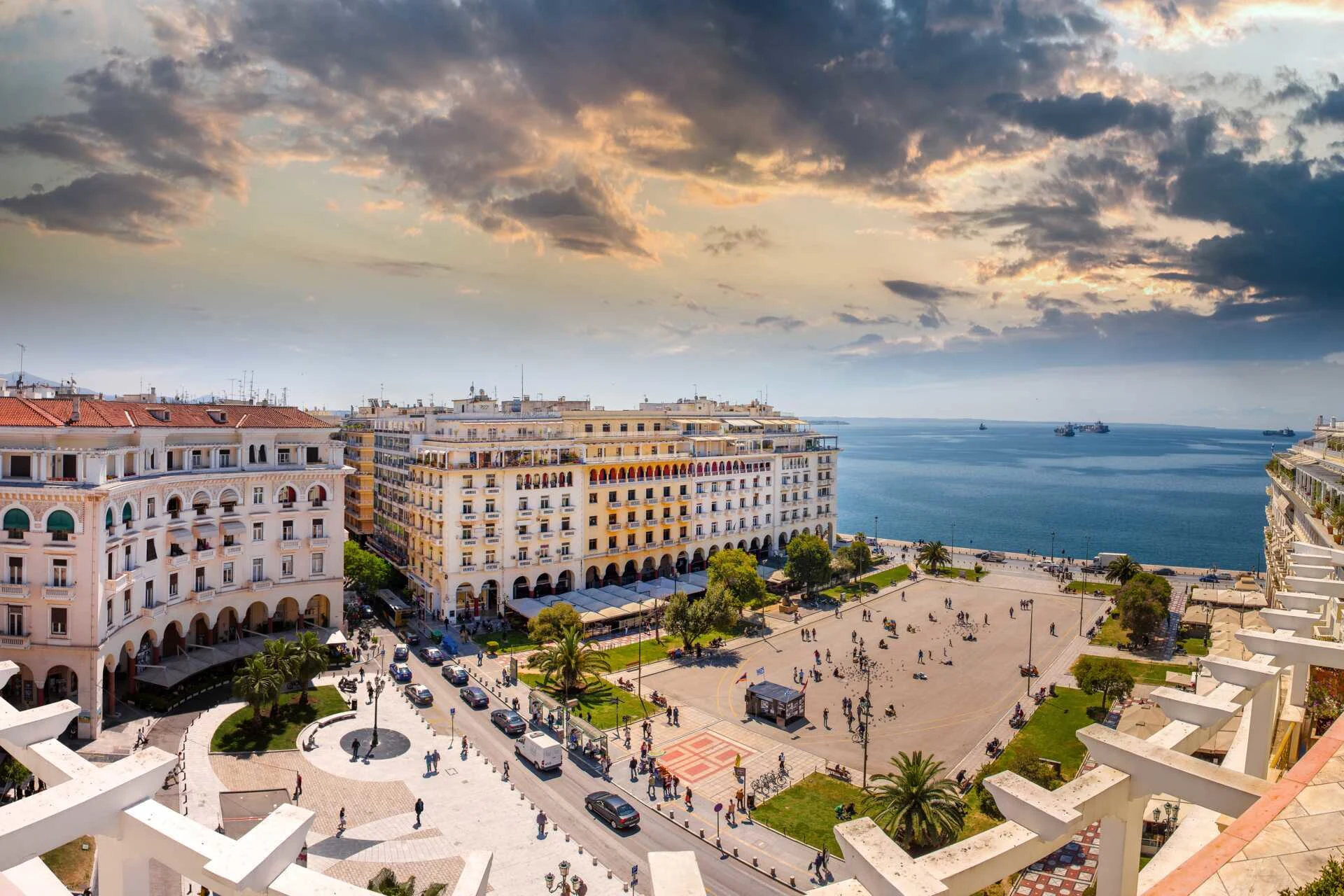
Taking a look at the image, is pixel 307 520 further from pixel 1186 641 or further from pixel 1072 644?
pixel 1186 641

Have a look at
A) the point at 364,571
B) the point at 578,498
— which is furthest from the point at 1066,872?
the point at 364,571

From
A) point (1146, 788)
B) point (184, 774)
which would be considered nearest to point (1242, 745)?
point (1146, 788)

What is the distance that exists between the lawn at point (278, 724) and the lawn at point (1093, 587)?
69.2m

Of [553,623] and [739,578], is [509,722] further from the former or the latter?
[739,578]

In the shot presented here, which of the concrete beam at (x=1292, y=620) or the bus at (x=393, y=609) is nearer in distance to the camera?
the concrete beam at (x=1292, y=620)

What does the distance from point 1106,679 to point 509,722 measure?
3636 cm

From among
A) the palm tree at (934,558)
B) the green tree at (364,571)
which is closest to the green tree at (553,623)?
the green tree at (364,571)

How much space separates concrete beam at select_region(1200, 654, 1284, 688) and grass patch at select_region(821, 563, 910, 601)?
62985 mm

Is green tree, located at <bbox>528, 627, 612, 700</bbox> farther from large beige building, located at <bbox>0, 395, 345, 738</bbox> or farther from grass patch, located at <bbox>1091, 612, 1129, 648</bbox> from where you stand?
grass patch, located at <bbox>1091, 612, 1129, 648</bbox>

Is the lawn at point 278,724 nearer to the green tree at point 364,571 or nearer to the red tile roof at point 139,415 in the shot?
the green tree at point 364,571

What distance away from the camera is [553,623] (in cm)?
5303

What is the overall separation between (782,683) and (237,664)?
36492mm

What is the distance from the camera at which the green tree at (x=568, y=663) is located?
4606 cm

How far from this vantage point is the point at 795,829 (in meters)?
32.7
